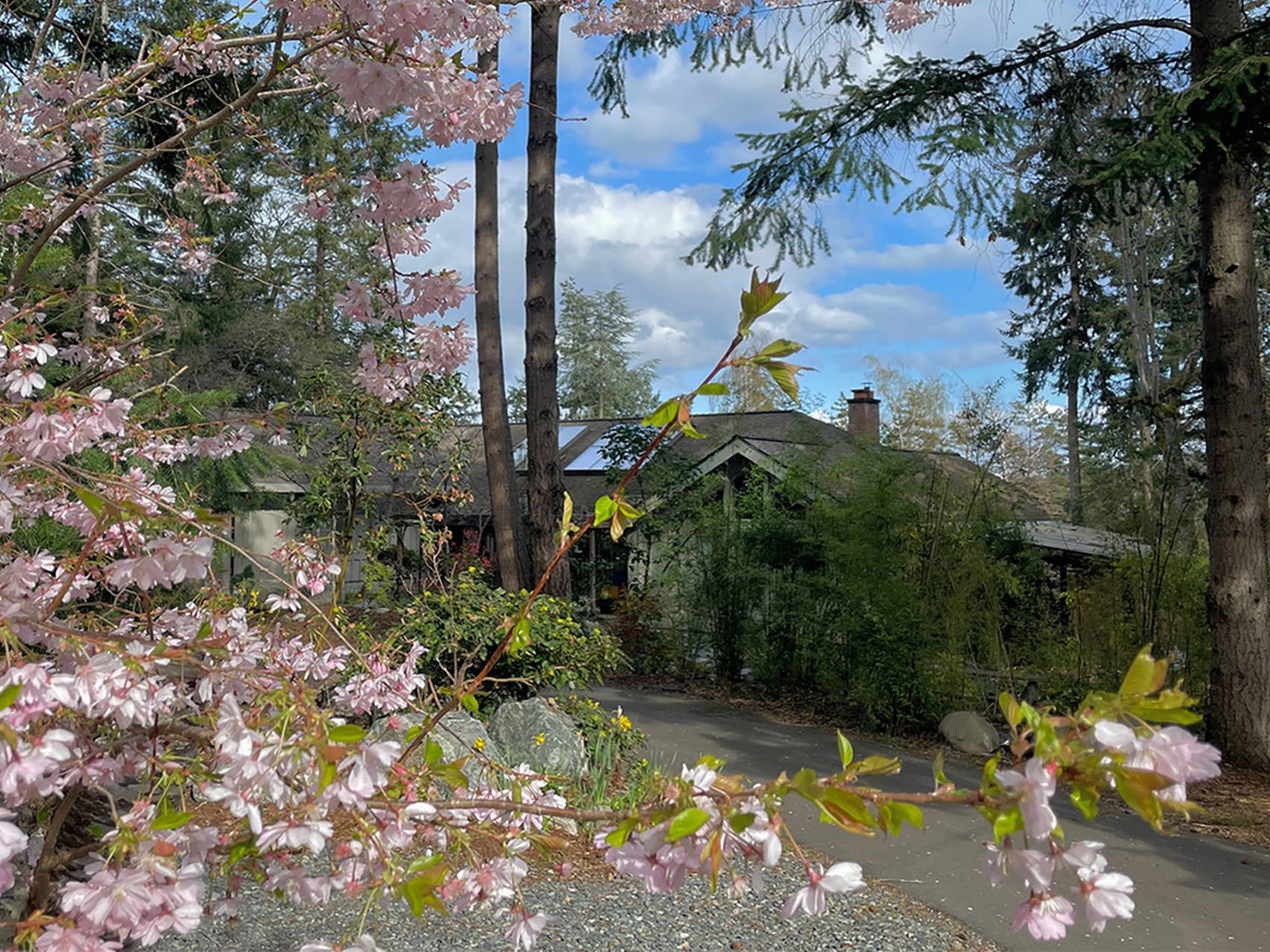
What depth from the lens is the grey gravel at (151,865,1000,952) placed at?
3221mm

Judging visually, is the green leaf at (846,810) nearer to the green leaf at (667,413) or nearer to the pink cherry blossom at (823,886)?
the pink cherry blossom at (823,886)

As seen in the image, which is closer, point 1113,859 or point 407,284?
point 407,284

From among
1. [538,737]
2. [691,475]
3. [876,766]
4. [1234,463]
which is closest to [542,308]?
[691,475]

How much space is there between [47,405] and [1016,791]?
172 centimetres

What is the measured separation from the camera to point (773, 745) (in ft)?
22.2

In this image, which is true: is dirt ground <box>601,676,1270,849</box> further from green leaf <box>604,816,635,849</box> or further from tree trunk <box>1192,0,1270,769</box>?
green leaf <box>604,816,635,849</box>

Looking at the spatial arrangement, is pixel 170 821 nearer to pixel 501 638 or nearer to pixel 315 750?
pixel 315 750

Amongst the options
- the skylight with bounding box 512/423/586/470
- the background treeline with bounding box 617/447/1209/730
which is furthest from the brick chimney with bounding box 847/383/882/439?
the background treeline with bounding box 617/447/1209/730

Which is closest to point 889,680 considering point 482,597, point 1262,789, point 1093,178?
Result: point 1262,789

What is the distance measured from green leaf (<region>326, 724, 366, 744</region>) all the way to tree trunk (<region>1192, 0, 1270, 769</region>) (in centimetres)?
669

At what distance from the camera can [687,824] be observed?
0.91 m

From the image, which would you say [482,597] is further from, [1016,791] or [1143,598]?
[1016,791]

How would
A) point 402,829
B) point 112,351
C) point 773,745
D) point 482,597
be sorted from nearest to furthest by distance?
1. point 402,829
2. point 112,351
3. point 482,597
4. point 773,745

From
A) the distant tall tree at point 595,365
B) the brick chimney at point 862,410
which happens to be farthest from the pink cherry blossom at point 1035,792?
the distant tall tree at point 595,365
